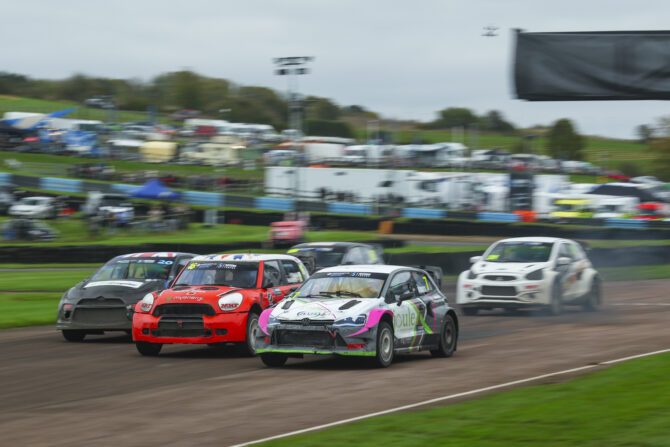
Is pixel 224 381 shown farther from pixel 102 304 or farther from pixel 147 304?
pixel 102 304

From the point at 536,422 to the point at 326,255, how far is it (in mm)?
14422

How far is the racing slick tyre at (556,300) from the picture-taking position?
18703 millimetres

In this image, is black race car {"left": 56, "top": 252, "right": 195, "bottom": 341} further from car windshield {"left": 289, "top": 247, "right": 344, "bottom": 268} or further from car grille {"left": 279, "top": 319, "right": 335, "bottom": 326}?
car windshield {"left": 289, "top": 247, "right": 344, "bottom": 268}

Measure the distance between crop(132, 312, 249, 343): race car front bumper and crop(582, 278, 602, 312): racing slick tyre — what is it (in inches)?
368

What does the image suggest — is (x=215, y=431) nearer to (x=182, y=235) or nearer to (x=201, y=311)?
(x=201, y=311)

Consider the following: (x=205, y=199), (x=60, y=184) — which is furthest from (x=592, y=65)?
(x=205, y=199)

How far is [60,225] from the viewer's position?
41969mm

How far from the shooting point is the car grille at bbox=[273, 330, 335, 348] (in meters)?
11.6

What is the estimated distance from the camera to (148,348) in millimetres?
13492

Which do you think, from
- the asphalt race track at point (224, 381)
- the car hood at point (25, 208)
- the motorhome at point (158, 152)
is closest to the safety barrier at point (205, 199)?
the car hood at point (25, 208)

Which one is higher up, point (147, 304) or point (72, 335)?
point (147, 304)

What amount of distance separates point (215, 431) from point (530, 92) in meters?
3.73

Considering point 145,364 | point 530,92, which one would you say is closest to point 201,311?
point 145,364

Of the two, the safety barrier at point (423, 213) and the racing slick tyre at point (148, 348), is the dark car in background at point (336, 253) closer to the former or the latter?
the racing slick tyre at point (148, 348)
